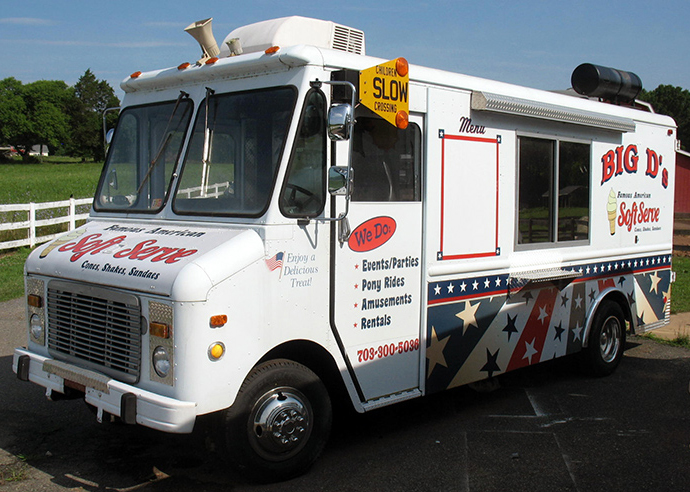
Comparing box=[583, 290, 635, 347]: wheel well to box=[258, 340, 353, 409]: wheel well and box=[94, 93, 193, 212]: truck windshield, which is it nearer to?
box=[258, 340, 353, 409]: wheel well

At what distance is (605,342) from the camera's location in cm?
717

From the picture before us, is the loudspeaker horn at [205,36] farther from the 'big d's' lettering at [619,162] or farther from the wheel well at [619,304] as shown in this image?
the wheel well at [619,304]

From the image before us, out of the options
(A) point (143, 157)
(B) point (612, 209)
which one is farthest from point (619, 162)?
(A) point (143, 157)

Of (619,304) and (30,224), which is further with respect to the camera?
(30,224)

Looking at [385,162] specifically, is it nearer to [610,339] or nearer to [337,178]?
[337,178]

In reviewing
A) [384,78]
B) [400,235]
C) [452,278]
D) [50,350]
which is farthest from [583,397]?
[50,350]

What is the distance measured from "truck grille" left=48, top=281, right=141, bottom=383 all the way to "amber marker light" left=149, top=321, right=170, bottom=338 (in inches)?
5.1

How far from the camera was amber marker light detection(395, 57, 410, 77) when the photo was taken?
15.4 ft

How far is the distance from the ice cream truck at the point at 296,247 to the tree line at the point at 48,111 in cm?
9544

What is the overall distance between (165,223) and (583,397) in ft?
13.8

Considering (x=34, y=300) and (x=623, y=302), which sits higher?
(x=34, y=300)

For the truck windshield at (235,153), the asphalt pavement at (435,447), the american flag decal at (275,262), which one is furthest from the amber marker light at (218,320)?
the asphalt pavement at (435,447)

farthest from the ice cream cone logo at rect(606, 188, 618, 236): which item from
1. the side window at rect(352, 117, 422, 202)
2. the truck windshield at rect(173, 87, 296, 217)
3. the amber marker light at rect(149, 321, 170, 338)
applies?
the amber marker light at rect(149, 321, 170, 338)

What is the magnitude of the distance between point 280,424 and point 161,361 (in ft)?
2.85
